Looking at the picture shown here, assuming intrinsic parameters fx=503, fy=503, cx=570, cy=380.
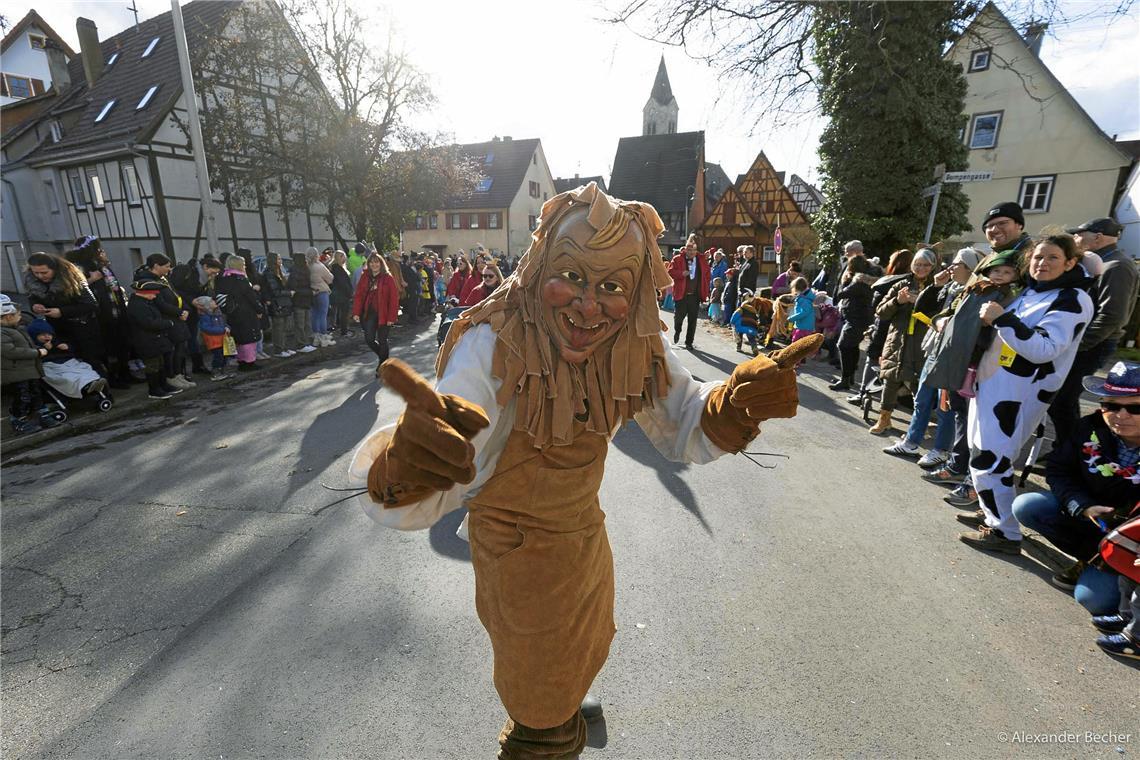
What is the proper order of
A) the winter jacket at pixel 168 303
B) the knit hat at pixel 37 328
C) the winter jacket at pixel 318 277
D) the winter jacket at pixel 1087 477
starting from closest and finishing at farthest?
the winter jacket at pixel 1087 477 → the knit hat at pixel 37 328 → the winter jacket at pixel 168 303 → the winter jacket at pixel 318 277

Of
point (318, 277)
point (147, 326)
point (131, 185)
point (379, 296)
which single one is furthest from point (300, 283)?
A: point (131, 185)

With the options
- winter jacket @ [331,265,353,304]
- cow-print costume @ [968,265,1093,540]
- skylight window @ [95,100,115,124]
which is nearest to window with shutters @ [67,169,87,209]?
skylight window @ [95,100,115,124]

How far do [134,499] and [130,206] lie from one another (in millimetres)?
15317

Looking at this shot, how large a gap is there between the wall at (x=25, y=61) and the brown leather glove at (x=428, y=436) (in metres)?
33.0

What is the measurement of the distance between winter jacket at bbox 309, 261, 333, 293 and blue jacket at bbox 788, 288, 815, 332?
26.7 ft

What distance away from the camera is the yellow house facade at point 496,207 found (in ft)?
107

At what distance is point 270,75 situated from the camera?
547 inches

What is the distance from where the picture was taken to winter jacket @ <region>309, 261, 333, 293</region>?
30.5ft

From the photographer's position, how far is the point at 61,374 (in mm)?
5660

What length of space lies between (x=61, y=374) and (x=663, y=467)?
6.71m

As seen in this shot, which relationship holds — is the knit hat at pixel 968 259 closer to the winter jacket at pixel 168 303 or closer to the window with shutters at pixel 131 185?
the winter jacket at pixel 168 303

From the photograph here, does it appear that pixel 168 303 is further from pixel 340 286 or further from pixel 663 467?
pixel 663 467

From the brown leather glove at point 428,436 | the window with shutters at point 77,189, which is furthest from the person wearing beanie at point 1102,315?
the window with shutters at point 77,189

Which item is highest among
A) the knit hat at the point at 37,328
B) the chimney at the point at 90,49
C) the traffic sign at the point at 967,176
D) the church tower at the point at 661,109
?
the church tower at the point at 661,109
